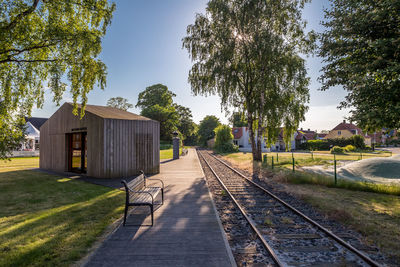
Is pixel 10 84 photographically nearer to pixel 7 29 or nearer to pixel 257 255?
pixel 7 29

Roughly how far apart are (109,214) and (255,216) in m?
4.12

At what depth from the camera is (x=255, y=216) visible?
5930 mm

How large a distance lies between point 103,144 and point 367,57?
13089 mm

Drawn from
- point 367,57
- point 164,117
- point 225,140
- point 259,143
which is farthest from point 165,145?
point 367,57

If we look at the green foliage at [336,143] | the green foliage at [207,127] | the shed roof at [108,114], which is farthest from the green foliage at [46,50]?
the green foliage at [207,127]

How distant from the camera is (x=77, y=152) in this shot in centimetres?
1392

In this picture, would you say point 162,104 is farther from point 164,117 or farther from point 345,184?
point 345,184

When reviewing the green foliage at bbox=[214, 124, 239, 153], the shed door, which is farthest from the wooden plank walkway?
the green foliage at bbox=[214, 124, 239, 153]

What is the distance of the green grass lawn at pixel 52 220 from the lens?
12.3ft

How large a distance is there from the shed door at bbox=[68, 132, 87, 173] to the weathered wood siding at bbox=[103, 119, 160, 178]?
289cm

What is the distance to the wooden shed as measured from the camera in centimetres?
1173

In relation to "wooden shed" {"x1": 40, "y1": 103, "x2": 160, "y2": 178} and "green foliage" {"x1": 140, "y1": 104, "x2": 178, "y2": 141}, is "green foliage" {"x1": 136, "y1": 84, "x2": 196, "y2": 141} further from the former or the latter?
"wooden shed" {"x1": 40, "y1": 103, "x2": 160, "y2": 178}

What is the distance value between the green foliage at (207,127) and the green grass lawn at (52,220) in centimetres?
6609

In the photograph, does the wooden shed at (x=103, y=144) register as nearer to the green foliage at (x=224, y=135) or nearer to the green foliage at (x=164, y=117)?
the green foliage at (x=224, y=135)
